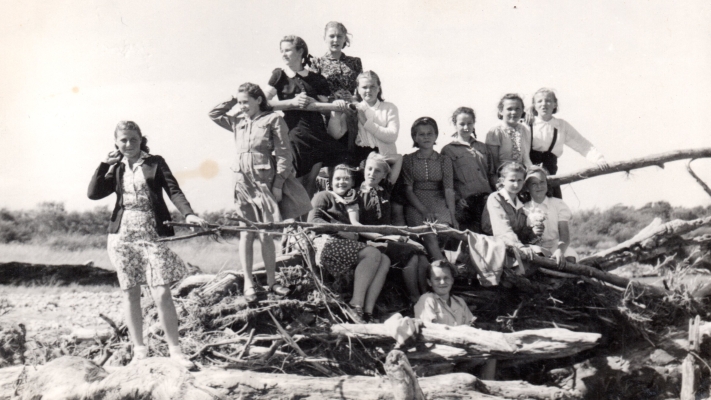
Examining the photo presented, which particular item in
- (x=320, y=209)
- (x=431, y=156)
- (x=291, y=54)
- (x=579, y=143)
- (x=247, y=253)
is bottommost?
(x=247, y=253)

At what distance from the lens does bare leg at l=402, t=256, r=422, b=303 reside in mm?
6473

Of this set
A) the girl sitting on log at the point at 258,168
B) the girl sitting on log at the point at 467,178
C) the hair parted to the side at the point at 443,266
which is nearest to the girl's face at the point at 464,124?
the girl sitting on log at the point at 467,178

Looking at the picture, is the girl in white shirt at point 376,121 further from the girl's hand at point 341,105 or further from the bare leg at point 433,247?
the bare leg at point 433,247

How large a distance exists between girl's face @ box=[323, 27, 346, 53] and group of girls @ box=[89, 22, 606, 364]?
1 centimetres

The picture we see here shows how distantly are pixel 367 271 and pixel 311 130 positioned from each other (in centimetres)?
183

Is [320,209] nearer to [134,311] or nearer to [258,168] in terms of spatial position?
[258,168]


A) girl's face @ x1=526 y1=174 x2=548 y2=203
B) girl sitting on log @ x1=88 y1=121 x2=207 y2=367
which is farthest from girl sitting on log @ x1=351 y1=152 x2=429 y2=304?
girl sitting on log @ x1=88 y1=121 x2=207 y2=367

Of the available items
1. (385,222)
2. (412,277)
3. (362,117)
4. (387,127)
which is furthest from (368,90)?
(412,277)

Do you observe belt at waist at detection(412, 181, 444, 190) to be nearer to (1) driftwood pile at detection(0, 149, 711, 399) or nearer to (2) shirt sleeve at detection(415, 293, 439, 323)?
(1) driftwood pile at detection(0, 149, 711, 399)

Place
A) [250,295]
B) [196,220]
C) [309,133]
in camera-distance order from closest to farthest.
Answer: [196,220], [250,295], [309,133]

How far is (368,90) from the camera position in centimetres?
707

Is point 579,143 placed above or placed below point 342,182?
above

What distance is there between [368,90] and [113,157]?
107 inches

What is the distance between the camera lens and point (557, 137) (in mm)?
7867
